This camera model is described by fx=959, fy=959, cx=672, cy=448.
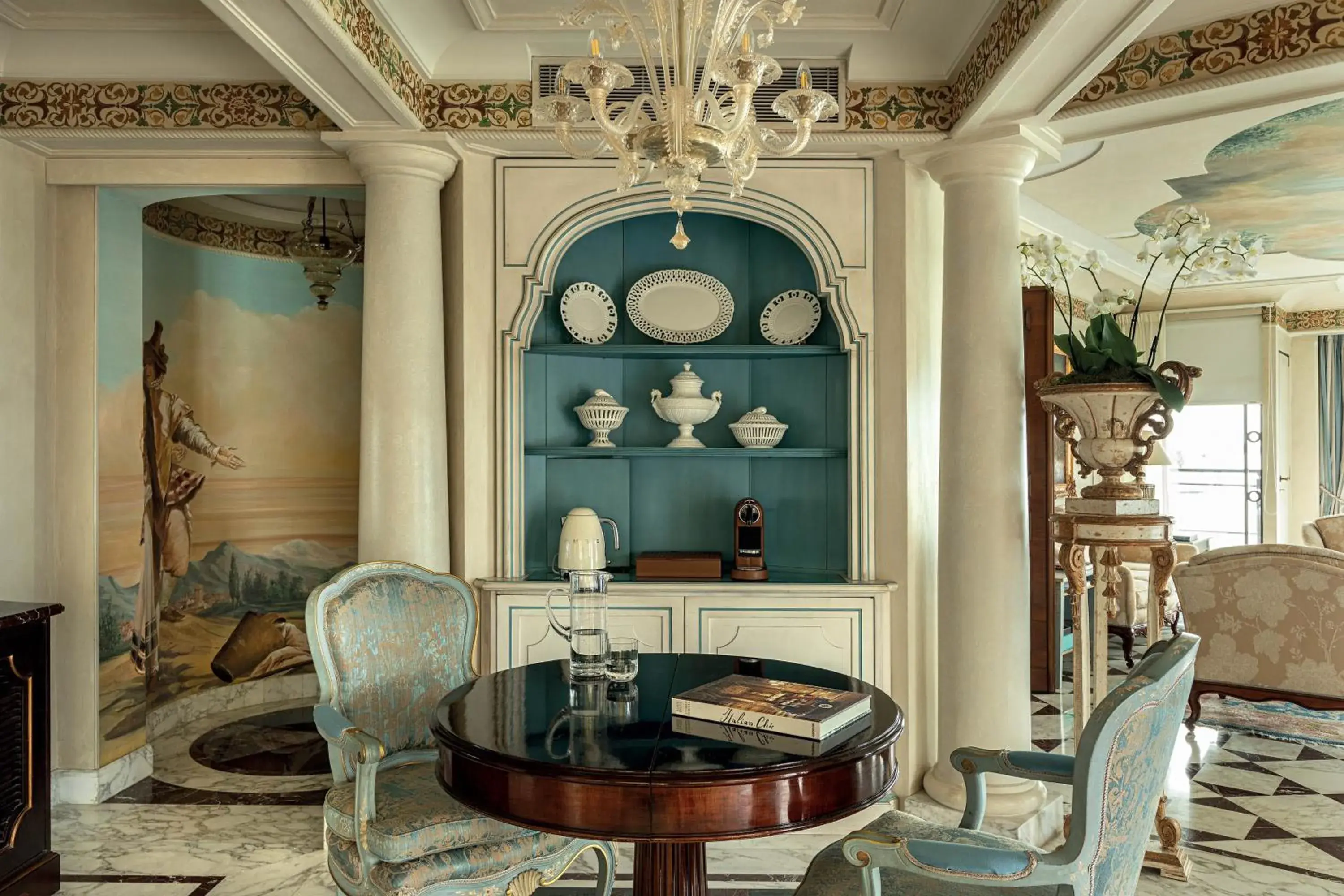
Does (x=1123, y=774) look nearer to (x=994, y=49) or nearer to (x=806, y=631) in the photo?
(x=806, y=631)

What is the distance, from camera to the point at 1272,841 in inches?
140

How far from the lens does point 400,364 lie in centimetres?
362

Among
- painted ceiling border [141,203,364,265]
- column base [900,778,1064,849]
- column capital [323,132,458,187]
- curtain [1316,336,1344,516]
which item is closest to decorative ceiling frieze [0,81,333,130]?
column capital [323,132,458,187]

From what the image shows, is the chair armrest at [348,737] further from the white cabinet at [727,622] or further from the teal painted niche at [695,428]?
the teal painted niche at [695,428]

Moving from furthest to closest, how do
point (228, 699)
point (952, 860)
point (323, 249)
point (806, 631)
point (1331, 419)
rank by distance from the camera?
point (1331, 419) → point (228, 699) → point (323, 249) → point (806, 631) → point (952, 860)

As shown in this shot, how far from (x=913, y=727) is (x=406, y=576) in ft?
6.80

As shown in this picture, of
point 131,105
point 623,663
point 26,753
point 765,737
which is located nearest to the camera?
point 765,737

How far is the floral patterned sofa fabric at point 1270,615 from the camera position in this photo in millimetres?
4391

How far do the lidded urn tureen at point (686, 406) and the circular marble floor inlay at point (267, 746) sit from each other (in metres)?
2.10

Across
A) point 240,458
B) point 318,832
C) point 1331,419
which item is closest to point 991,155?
point 318,832

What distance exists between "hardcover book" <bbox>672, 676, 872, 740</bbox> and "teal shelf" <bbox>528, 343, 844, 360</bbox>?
6.30ft

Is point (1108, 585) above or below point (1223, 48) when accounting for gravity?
below

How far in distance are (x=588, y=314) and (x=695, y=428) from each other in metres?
0.71

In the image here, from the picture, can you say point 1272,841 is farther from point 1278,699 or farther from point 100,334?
point 100,334
